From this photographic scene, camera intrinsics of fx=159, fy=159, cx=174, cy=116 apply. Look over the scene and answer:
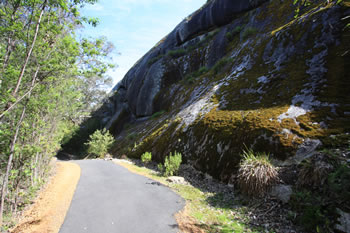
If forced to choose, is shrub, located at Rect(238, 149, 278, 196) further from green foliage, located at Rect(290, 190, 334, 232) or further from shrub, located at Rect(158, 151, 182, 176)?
shrub, located at Rect(158, 151, 182, 176)

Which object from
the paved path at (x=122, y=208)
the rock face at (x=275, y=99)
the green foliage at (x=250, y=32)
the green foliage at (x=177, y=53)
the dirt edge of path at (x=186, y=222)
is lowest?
the dirt edge of path at (x=186, y=222)

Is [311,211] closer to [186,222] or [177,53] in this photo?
[186,222]

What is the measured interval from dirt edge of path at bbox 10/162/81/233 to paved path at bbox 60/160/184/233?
24 cm

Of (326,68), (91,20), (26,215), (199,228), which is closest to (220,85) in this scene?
(326,68)

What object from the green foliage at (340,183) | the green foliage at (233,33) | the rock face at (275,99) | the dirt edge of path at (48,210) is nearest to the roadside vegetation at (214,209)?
the rock face at (275,99)

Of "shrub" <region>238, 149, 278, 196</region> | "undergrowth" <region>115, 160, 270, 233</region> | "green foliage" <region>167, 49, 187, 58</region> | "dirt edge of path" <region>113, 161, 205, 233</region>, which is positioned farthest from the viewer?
"green foliage" <region>167, 49, 187, 58</region>

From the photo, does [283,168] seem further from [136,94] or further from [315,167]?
[136,94]

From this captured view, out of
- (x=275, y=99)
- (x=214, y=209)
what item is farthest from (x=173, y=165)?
(x=275, y=99)

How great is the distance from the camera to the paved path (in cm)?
398

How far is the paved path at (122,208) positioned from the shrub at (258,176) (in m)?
2.23

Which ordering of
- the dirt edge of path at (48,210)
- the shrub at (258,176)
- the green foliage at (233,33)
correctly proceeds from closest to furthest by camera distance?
the dirt edge of path at (48,210), the shrub at (258,176), the green foliage at (233,33)

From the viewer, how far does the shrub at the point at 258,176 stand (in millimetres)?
4871

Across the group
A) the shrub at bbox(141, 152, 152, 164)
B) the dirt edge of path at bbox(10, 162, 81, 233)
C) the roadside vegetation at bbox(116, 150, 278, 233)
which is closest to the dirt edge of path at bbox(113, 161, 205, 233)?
the roadside vegetation at bbox(116, 150, 278, 233)

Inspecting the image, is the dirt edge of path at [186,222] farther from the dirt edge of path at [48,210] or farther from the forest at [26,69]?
the forest at [26,69]
